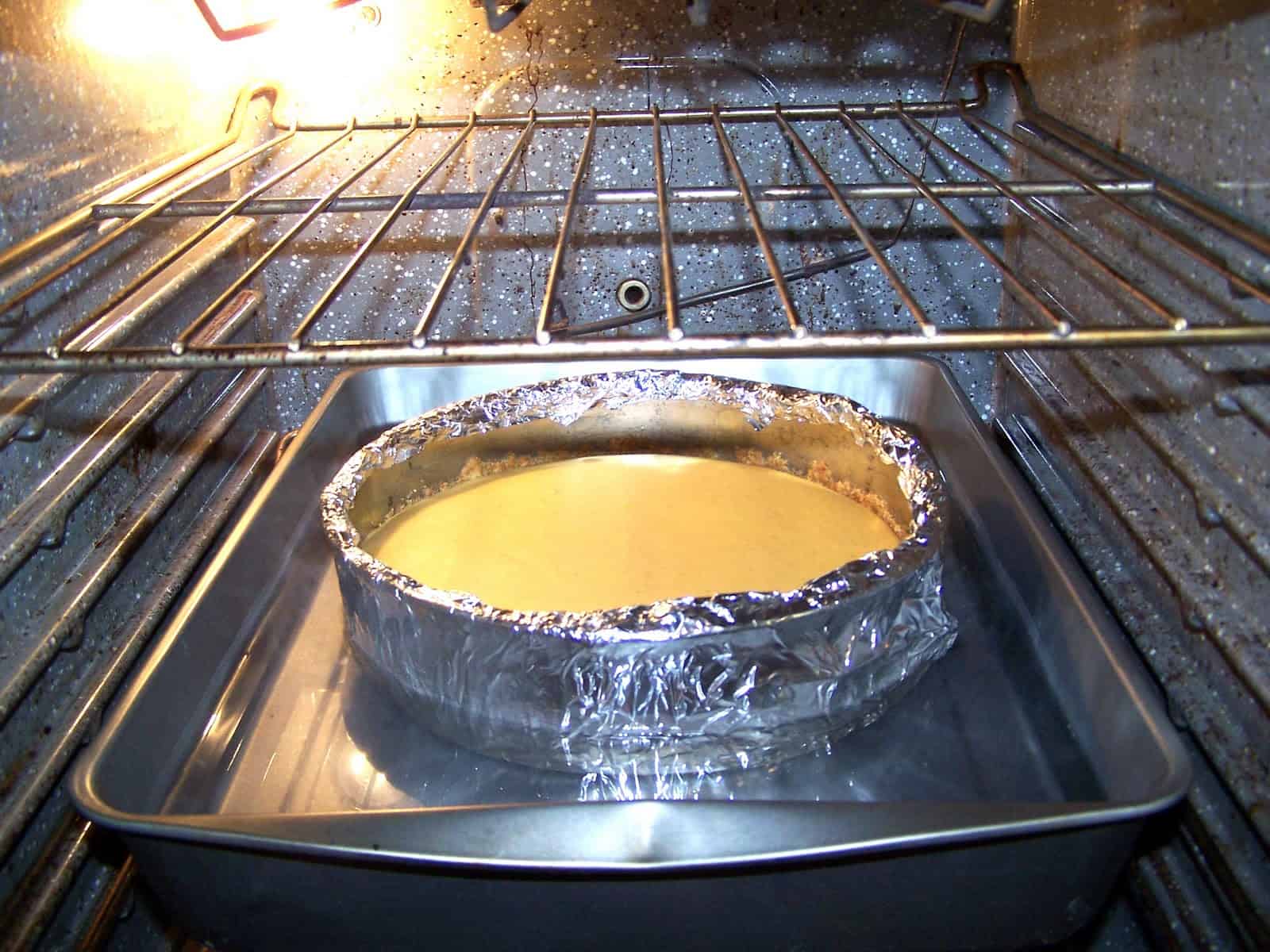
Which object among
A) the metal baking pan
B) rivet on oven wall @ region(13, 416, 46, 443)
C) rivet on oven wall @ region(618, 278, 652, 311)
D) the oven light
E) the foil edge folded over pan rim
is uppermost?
the oven light

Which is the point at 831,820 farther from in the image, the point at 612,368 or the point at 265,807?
the point at 612,368

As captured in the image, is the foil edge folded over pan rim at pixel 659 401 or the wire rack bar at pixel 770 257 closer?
the wire rack bar at pixel 770 257

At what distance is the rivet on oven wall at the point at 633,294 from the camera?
1.29m

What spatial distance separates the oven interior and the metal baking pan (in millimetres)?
60

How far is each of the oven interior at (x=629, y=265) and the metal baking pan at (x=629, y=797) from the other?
0.20 feet

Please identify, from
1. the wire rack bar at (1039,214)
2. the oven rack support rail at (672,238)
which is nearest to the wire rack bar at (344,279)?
the oven rack support rail at (672,238)

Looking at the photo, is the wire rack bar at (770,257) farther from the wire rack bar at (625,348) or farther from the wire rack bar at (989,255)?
the wire rack bar at (989,255)

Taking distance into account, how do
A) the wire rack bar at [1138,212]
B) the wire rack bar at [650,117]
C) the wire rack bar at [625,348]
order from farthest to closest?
the wire rack bar at [650,117], the wire rack bar at [1138,212], the wire rack bar at [625,348]

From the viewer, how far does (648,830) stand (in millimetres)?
649

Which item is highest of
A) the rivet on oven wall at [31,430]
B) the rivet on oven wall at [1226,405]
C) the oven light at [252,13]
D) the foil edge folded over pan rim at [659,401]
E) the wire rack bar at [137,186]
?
the oven light at [252,13]

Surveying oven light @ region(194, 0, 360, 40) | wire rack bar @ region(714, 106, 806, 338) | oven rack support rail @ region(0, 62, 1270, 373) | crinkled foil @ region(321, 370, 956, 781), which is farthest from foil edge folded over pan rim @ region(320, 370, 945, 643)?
oven light @ region(194, 0, 360, 40)

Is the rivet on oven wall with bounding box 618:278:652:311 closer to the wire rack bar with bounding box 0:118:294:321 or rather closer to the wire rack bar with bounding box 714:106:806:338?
the wire rack bar with bounding box 714:106:806:338

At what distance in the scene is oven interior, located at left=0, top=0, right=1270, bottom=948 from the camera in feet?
2.43

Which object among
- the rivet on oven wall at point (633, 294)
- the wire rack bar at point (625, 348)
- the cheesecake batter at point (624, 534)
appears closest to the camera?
the wire rack bar at point (625, 348)
